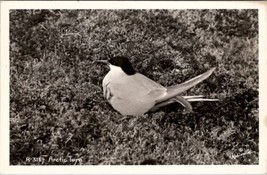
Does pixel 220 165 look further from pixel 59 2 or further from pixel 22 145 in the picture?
pixel 59 2

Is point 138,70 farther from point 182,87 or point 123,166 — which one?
point 123,166

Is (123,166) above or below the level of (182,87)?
below

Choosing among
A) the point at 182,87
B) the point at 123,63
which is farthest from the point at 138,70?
the point at 182,87

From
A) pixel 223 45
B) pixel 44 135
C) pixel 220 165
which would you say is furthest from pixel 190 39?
pixel 44 135

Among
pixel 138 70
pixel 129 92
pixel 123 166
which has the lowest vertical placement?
pixel 123 166

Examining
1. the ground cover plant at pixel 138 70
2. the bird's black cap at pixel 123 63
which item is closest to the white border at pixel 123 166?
the ground cover plant at pixel 138 70

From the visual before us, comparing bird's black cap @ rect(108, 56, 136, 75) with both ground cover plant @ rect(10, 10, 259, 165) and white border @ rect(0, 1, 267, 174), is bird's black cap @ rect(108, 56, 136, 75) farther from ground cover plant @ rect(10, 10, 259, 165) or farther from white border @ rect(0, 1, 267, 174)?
white border @ rect(0, 1, 267, 174)

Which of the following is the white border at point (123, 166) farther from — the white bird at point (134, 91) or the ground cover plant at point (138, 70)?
the white bird at point (134, 91)
